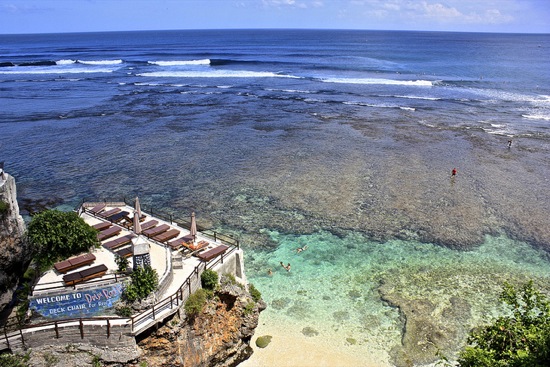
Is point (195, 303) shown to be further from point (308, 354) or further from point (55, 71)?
point (55, 71)

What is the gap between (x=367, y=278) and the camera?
79.3 ft

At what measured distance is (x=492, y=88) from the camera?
8362 centimetres

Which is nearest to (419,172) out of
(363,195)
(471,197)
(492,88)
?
(471,197)

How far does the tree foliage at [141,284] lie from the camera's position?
1506cm

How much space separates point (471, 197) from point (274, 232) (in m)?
17.8

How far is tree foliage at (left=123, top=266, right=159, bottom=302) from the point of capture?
15.1 meters

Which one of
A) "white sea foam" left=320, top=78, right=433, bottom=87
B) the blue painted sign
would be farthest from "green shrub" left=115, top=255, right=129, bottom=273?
"white sea foam" left=320, top=78, right=433, bottom=87

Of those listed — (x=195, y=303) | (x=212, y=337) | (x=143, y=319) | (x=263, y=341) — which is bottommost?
(x=263, y=341)

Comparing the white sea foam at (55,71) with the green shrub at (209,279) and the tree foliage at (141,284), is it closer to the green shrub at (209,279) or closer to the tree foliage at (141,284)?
the green shrub at (209,279)

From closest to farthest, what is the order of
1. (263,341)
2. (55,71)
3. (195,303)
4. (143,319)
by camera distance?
(143,319) < (195,303) < (263,341) < (55,71)

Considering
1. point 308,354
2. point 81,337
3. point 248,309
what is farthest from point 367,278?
point 81,337

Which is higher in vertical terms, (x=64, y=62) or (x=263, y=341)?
(x=64, y=62)

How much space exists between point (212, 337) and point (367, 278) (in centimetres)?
1063

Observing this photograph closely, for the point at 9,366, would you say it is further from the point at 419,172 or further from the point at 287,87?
the point at 287,87
